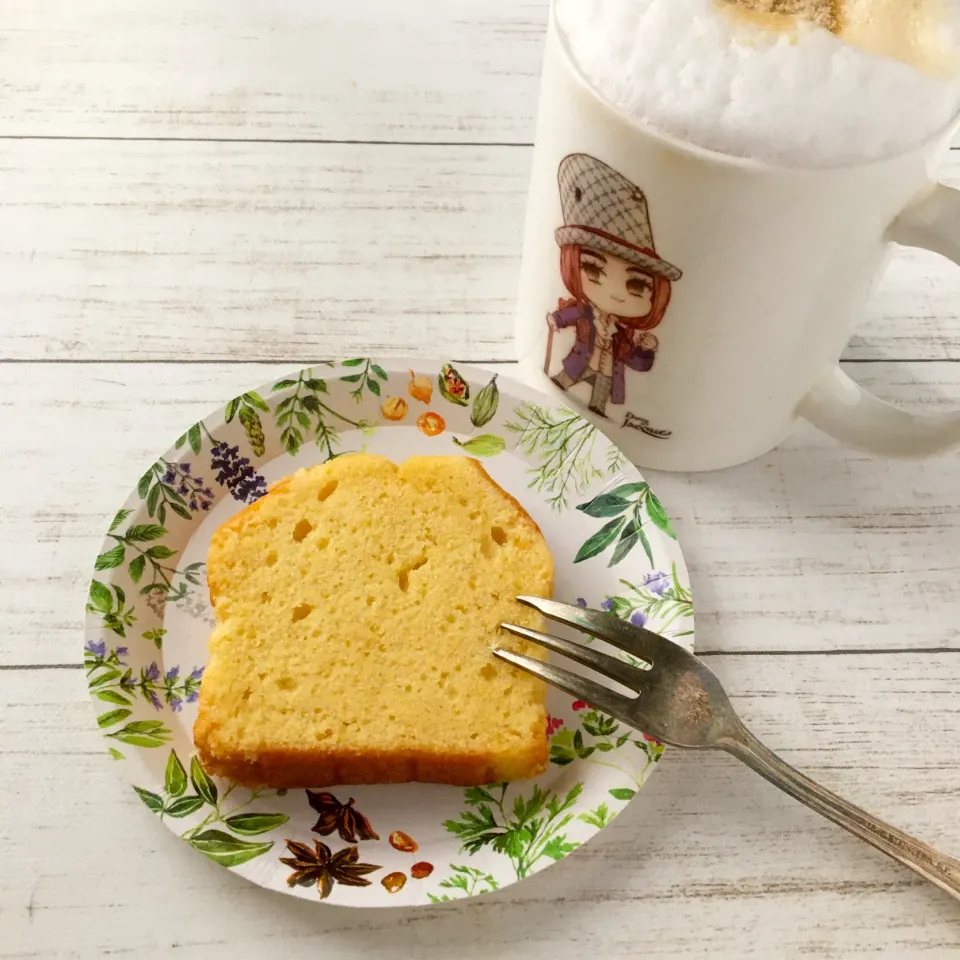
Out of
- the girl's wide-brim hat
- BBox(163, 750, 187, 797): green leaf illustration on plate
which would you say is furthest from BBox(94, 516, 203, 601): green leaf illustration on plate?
the girl's wide-brim hat

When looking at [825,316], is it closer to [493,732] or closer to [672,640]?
[672,640]

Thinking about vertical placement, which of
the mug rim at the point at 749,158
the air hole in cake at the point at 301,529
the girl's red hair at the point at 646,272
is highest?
the mug rim at the point at 749,158

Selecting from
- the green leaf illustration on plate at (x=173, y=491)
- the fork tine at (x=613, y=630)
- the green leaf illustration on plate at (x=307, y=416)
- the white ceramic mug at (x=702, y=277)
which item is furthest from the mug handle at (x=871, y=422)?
the green leaf illustration on plate at (x=173, y=491)

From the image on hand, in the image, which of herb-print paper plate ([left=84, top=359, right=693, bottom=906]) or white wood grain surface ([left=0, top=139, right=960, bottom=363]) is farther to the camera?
white wood grain surface ([left=0, top=139, right=960, bottom=363])

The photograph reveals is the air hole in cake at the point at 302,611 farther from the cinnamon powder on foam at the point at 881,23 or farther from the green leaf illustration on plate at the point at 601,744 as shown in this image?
the cinnamon powder on foam at the point at 881,23

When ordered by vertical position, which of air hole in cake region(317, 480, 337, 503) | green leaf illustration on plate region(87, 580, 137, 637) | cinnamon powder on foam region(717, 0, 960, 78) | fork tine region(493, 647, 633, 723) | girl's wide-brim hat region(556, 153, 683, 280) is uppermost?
cinnamon powder on foam region(717, 0, 960, 78)

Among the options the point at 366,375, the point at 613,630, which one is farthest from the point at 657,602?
the point at 366,375

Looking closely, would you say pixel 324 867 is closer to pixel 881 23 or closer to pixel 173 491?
pixel 173 491

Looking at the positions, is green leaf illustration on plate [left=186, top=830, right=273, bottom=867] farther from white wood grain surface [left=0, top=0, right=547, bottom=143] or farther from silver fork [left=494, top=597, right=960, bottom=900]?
white wood grain surface [left=0, top=0, right=547, bottom=143]
